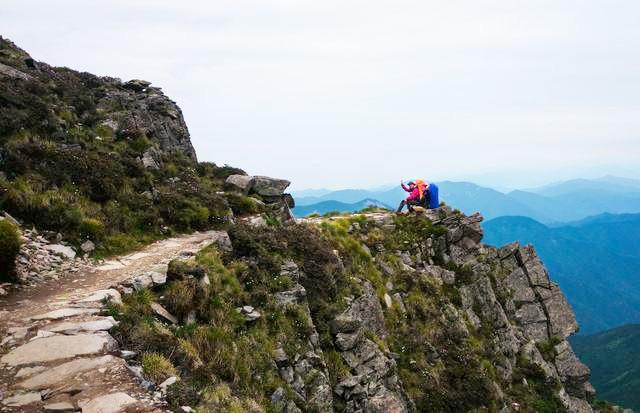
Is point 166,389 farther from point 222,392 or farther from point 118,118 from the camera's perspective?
point 118,118

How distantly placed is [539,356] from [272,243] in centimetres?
2150

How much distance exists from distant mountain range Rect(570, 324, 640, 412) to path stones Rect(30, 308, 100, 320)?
155451mm

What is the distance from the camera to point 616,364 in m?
167

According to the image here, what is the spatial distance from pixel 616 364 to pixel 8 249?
209805 mm

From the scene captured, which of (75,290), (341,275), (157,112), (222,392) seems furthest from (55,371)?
(157,112)

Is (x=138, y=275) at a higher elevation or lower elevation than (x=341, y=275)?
higher

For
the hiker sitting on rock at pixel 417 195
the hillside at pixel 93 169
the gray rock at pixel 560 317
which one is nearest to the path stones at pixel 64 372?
the hillside at pixel 93 169

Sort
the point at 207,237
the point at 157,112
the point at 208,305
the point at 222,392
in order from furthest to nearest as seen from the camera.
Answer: the point at 157,112
the point at 207,237
the point at 208,305
the point at 222,392

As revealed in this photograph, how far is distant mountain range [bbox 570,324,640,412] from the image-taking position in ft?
440

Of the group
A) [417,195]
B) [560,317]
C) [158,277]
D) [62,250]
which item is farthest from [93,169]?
[560,317]

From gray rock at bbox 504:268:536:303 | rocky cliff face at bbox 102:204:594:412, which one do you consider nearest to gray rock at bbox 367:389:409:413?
rocky cliff face at bbox 102:204:594:412

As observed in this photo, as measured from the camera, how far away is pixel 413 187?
3538 cm

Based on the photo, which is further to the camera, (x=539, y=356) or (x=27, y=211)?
(x=539, y=356)

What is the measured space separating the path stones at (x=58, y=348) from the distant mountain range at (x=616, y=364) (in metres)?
156
